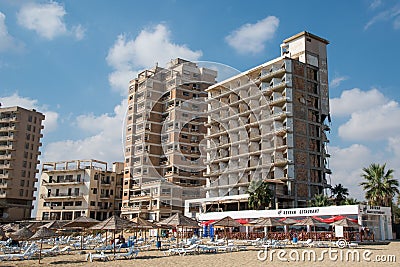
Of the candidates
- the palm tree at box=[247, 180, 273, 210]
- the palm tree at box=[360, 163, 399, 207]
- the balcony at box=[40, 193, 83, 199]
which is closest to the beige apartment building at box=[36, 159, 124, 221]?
the balcony at box=[40, 193, 83, 199]

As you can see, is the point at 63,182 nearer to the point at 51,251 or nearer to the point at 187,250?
the point at 51,251

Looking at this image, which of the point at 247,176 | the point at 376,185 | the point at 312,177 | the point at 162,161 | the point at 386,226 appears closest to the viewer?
the point at 386,226

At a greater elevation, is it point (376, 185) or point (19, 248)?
point (376, 185)

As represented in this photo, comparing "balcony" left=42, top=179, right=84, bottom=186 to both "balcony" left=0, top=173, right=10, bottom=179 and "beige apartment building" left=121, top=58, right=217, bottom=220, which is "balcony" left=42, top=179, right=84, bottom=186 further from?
"beige apartment building" left=121, top=58, right=217, bottom=220

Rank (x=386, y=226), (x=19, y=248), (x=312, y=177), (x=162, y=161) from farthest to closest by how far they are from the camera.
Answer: (x=162, y=161) < (x=312, y=177) < (x=386, y=226) < (x=19, y=248)

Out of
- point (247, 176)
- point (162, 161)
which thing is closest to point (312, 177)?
point (247, 176)

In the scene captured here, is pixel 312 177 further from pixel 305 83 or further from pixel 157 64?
pixel 157 64

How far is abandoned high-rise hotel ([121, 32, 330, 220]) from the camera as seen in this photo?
58.6m

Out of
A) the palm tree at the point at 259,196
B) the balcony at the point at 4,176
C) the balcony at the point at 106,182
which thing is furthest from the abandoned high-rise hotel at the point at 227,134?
the balcony at the point at 4,176

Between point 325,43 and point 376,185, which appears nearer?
point 376,185

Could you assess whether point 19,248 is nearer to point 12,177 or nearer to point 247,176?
point 247,176

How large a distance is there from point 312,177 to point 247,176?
957 centimetres

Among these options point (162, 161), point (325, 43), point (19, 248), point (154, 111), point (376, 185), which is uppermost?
point (325, 43)

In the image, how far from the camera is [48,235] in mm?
21984
